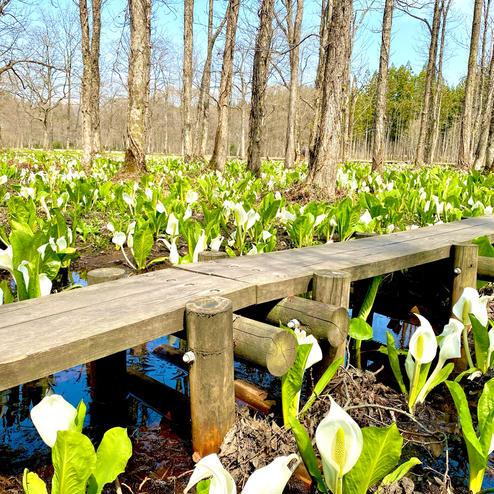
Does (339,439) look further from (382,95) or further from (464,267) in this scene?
(382,95)

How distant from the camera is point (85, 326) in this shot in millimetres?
1526

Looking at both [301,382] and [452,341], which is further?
[452,341]

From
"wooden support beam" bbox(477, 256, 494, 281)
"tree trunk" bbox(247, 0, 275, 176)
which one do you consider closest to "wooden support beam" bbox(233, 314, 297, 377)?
"wooden support beam" bbox(477, 256, 494, 281)

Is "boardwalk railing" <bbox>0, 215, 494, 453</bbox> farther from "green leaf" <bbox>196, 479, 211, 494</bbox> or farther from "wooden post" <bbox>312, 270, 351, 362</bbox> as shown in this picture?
"green leaf" <bbox>196, 479, 211, 494</bbox>

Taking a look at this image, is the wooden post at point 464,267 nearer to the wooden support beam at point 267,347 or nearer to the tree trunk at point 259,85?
the wooden support beam at point 267,347

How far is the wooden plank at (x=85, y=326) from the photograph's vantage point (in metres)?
1.32

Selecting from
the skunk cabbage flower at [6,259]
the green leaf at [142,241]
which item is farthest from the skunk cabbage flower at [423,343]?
the green leaf at [142,241]

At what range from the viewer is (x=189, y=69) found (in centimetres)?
1551

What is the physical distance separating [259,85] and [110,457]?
355 inches

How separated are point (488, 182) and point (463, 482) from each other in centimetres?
744

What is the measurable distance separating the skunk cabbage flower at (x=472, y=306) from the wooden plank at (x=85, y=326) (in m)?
0.98

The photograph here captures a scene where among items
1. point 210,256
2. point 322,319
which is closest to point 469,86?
point 210,256

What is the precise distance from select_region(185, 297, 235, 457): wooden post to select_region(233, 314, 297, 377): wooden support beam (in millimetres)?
94

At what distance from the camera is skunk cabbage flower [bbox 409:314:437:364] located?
1.79 metres
